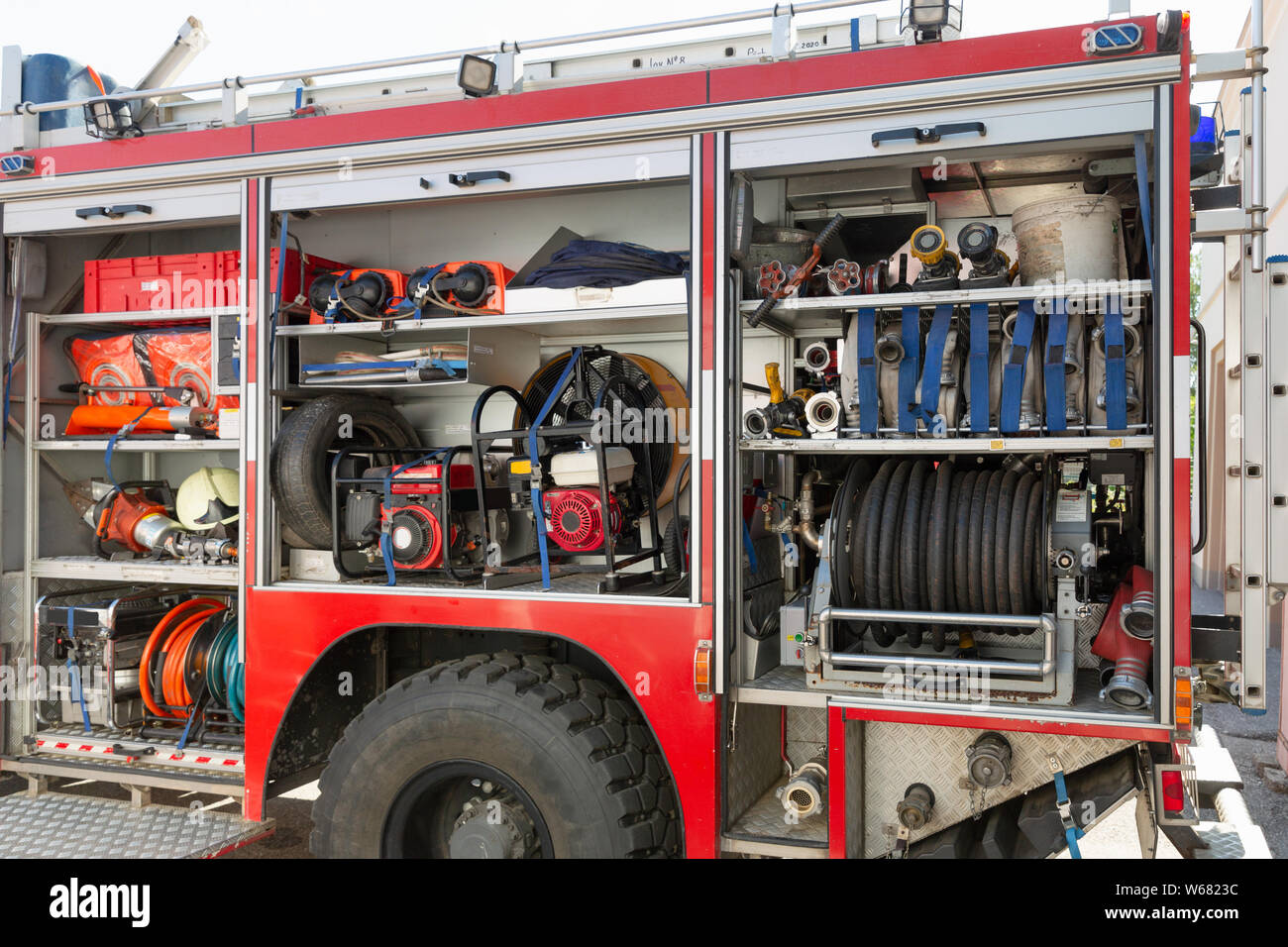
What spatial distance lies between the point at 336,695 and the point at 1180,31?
4168 millimetres

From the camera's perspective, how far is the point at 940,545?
137 inches

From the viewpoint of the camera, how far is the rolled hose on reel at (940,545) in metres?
3.41

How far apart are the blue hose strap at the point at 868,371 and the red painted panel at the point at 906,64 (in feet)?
2.71

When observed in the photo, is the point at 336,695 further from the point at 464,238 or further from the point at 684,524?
the point at 464,238

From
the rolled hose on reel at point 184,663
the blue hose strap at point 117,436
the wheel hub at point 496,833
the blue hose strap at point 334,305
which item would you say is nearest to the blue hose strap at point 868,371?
the wheel hub at point 496,833

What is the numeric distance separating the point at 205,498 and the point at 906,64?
402cm

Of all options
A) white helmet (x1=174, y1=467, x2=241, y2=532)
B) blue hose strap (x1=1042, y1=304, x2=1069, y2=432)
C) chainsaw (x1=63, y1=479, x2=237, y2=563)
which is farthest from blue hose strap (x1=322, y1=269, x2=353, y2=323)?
blue hose strap (x1=1042, y1=304, x2=1069, y2=432)

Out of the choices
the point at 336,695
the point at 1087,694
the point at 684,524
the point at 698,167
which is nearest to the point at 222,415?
the point at 336,695

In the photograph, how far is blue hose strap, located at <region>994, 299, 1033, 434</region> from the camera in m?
3.43

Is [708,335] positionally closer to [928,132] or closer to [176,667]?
[928,132]

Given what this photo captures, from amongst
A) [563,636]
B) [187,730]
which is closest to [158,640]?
[187,730]

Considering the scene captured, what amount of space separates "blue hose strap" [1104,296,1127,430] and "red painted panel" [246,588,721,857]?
153cm

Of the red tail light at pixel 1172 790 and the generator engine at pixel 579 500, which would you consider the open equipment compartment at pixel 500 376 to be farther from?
the red tail light at pixel 1172 790
